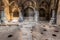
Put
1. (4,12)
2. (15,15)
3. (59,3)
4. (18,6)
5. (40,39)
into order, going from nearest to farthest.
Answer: (40,39) → (59,3) → (4,12) → (18,6) → (15,15)

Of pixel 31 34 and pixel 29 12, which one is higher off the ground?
pixel 29 12

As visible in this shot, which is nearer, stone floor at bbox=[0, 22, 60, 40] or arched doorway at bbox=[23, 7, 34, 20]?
stone floor at bbox=[0, 22, 60, 40]

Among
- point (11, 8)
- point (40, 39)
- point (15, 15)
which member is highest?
point (11, 8)

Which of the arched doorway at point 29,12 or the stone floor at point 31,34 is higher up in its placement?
the arched doorway at point 29,12

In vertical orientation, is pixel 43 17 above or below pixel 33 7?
below

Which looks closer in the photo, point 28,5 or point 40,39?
point 40,39

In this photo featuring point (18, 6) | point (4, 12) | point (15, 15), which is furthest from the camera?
point (15, 15)

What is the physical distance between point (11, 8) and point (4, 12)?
1412 millimetres

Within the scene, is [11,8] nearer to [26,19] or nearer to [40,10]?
[26,19]

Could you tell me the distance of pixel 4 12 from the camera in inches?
344

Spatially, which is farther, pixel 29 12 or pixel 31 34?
pixel 29 12

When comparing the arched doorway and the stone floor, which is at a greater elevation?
the arched doorway

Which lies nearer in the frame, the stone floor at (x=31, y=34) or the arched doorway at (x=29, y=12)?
the stone floor at (x=31, y=34)

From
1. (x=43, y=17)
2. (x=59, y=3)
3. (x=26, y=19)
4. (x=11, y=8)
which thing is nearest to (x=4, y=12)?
(x=11, y=8)
